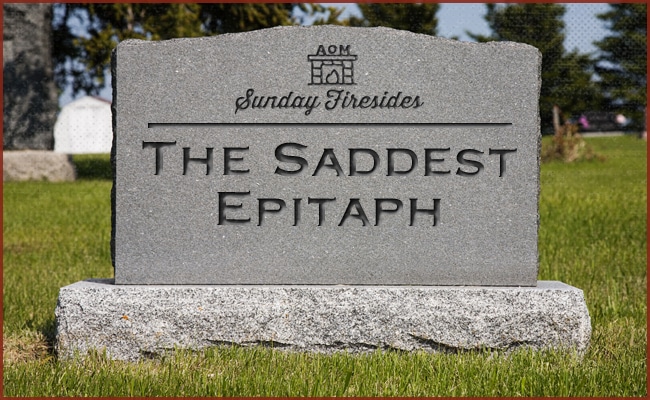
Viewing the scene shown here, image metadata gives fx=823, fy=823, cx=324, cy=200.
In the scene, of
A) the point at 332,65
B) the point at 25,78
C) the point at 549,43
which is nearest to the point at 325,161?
the point at 332,65

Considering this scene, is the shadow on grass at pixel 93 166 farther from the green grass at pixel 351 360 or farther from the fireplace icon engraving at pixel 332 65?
the fireplace icon engraving at pixel 332 65

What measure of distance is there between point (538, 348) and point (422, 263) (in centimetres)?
67

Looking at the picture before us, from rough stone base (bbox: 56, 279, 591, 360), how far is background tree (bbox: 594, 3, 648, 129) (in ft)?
33.6

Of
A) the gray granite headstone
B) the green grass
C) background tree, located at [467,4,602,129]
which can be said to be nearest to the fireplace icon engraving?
the gray granite headstone

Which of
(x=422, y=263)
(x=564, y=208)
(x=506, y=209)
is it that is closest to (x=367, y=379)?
(x=422, y=263)

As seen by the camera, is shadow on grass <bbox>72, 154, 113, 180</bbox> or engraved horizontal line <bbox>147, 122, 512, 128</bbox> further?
shadow on grass <bbox>72, 154, 113, 180</bbox>

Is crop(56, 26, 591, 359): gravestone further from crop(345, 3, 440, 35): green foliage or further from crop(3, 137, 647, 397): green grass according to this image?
crop(345, 3, 440, 35): green foliage

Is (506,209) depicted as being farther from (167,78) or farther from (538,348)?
(167,78)

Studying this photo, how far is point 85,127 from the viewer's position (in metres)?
14.0

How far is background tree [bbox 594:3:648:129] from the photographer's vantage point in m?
14.3

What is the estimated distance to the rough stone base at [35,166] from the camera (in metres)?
13.5

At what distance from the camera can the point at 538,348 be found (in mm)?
3844

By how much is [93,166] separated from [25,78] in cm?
229

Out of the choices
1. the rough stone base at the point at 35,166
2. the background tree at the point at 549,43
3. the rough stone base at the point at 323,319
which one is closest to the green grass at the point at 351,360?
the rough stone base at the point at 323,319
